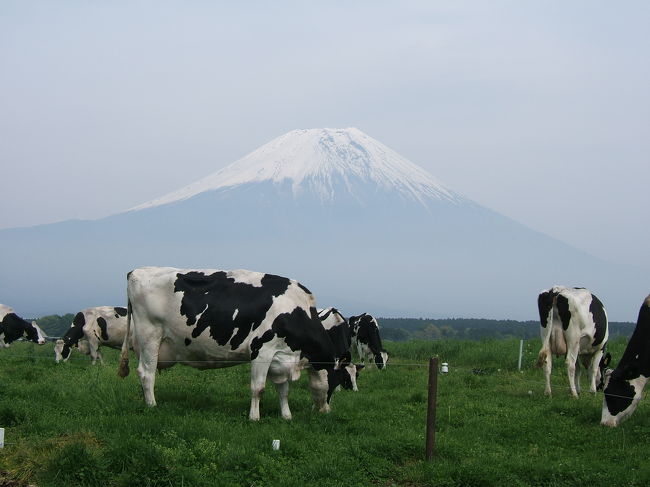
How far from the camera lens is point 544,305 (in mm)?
16219

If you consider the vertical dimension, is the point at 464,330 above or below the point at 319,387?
below

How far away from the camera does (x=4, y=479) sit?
8469 mm

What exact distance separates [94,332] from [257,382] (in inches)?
482

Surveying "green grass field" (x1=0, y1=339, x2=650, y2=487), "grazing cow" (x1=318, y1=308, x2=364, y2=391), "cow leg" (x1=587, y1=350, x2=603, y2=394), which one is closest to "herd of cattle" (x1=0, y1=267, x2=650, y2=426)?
"green grass field" (x1=0, y1=339, x2=650, y2=487)

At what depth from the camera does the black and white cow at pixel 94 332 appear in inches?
895

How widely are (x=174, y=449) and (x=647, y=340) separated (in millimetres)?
7608

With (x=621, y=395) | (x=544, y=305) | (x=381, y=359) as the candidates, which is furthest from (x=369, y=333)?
(x=621, y=395)

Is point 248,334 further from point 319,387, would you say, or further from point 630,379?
point 630,379

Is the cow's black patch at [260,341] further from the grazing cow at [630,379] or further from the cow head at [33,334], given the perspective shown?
the cow head at [33,334]

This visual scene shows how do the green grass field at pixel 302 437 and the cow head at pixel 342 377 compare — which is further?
the cow head at pixel 342 377

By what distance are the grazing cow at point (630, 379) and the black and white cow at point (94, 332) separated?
48.8ft

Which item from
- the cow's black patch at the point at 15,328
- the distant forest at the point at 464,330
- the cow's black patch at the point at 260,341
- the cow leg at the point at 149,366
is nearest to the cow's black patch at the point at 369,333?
the cow's black patch at the point at 260,341

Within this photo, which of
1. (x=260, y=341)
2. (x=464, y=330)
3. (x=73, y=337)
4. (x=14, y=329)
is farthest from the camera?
(x=464, y=330)

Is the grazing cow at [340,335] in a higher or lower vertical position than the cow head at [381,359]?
higher
